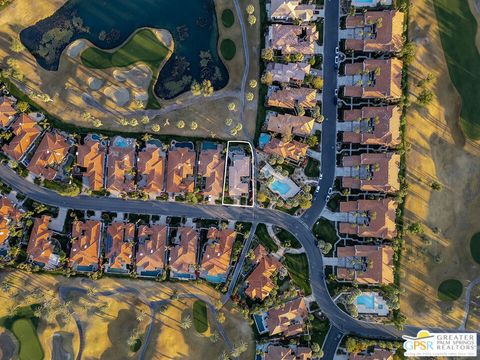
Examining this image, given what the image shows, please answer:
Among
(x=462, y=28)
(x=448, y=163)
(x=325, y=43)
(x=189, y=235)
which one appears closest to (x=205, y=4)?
(x=325, y=43)

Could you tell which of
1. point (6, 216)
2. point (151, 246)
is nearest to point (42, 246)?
point (6, 216)

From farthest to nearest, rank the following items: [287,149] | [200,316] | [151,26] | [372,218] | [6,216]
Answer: [151,26]
[200,316]
[287,149]
[372,218]
[6,216]

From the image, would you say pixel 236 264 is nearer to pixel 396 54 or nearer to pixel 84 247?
pixel 84 247

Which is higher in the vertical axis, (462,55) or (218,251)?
(462,55)

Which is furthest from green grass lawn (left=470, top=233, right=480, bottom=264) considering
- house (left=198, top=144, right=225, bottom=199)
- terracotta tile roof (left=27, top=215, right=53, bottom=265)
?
terracotta tile roof (left=27, top=215, right=53, bottom=265)

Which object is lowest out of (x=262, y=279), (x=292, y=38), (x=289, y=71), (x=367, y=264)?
(x=262, y=279)

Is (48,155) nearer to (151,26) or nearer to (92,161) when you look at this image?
(92,161)

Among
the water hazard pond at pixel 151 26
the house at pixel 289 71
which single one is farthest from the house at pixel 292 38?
the water hazard pond at pixel 151 26
